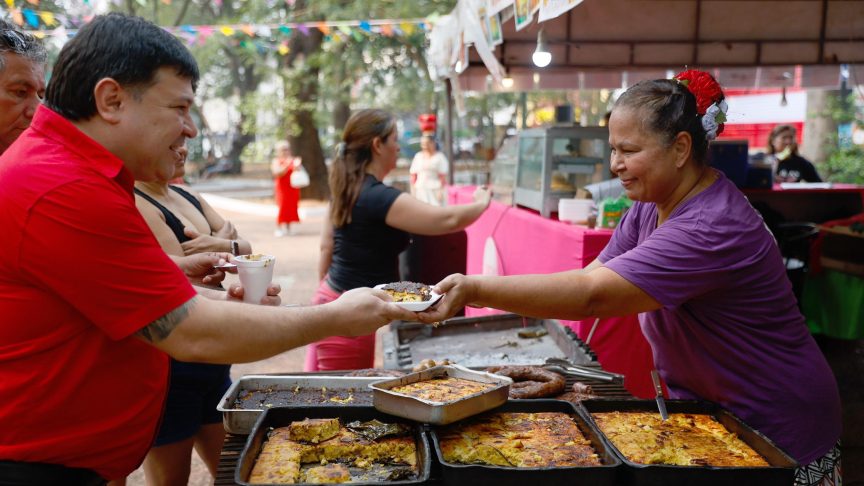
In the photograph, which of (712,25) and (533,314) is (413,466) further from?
(712,25)

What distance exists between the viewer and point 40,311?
165cm

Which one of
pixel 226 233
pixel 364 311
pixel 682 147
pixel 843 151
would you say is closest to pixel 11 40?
pixel 226 233

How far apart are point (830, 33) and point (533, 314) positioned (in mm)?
6182

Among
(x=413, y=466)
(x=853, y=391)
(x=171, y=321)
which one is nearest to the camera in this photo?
(x=171, y=321)

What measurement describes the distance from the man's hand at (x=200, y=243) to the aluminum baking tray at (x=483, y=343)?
1073mm

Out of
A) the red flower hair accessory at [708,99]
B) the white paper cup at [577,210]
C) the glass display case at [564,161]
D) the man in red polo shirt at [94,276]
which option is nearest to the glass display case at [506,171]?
the glass display case at [564,161]

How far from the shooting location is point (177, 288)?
169 cm

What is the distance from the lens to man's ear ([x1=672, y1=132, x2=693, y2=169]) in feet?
7.46

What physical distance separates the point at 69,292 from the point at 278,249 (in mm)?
11687

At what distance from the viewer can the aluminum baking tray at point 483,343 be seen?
3.63 meters

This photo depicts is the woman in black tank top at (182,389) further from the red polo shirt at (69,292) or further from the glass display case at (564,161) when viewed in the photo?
the glass display case at (564,161)

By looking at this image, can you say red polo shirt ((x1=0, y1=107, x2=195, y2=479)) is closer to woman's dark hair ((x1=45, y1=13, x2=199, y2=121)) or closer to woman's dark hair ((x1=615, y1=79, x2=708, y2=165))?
woman's dark hair ((x1=45, y1=13, x2=199, y2=121))

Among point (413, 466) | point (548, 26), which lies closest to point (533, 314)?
point (413, 466)

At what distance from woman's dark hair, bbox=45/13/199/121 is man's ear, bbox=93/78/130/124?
0.04ft
